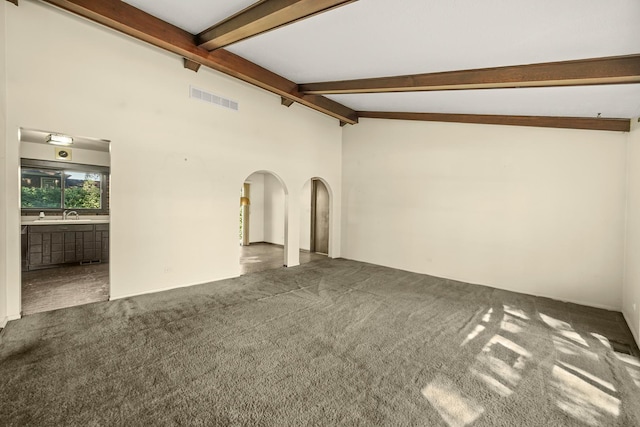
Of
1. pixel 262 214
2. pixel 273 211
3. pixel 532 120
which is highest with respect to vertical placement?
pixel 532 120

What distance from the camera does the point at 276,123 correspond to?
20.0 ft

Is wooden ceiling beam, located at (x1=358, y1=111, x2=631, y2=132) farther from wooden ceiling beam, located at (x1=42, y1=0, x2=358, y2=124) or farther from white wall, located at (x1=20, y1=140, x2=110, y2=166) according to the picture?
white wall, located at (x1=20, y1=140, x2=110, y2=166)

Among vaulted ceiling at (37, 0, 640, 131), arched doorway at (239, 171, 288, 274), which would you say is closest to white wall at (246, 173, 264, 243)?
arched doorway at (239, 171, 288, 274)

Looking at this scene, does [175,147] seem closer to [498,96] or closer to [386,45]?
[386,45]

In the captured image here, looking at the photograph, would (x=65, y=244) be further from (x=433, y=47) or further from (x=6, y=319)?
(x=433, y=47)

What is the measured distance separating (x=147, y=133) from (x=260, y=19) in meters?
2.53

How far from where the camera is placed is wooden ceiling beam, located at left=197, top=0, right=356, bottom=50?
105 inches

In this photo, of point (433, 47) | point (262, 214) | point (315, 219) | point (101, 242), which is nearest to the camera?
point (433, 47)

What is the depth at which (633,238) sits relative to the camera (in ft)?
12.5

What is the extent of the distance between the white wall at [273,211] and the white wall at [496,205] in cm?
307

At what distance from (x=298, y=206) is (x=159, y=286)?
3239mm

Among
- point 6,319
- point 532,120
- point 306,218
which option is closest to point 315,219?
point 306,218

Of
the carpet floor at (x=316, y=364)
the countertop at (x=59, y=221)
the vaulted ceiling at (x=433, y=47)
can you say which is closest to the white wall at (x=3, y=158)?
the carpet floor at (x=316, y=364)

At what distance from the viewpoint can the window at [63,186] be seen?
20.0 ft
